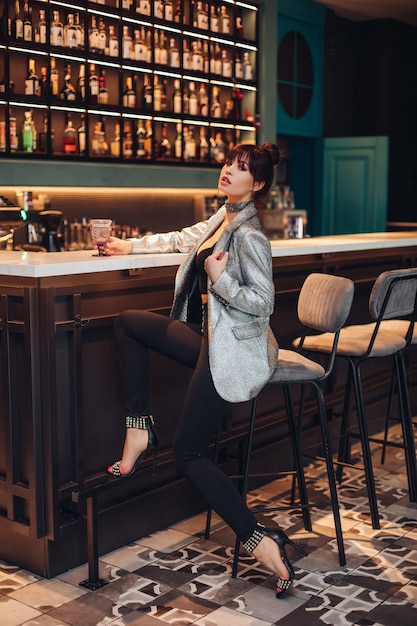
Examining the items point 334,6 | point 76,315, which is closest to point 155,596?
point 76,315

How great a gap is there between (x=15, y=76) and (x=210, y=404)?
12.0 ft

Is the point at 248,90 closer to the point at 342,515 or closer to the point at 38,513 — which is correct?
the point at 342,515

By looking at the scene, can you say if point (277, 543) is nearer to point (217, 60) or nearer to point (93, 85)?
point (93, 85)

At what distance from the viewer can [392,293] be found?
337cm

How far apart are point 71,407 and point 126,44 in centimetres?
395

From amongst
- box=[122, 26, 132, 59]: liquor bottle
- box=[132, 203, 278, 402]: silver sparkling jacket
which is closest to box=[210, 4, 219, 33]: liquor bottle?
box=[122, 26, 132, 59]: liquor bottle

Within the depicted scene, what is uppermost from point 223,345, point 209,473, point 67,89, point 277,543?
point 67,89

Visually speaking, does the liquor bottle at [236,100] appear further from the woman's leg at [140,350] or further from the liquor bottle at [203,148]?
the woman's leg at [140,350]

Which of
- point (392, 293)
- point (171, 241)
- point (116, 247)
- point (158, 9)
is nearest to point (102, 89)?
point (158, 9)

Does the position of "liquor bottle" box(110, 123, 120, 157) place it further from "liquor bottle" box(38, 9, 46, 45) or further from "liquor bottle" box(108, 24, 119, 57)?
"liquor bottle" box(38, 9, 46, 45)

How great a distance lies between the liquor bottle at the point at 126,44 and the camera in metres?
6.02

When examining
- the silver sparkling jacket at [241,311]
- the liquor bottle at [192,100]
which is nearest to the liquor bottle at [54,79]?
the liquor bottle at [192,100]

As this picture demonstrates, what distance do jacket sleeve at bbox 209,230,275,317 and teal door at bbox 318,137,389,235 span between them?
6.04m

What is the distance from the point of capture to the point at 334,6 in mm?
8258
